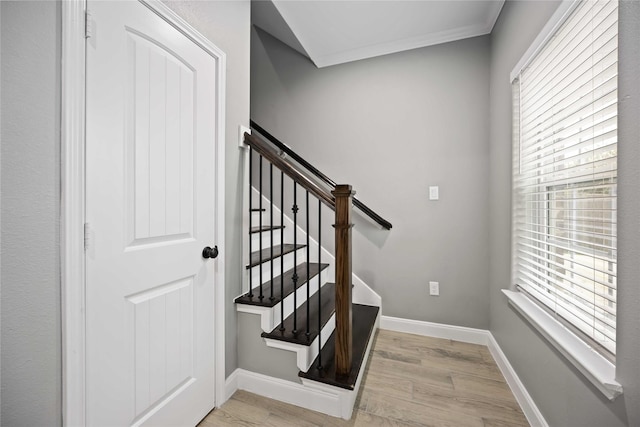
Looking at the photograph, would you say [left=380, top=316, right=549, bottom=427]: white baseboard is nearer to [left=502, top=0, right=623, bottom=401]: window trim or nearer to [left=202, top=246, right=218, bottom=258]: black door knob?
[left=502, top=0, right=623, bottom=401]: window trim

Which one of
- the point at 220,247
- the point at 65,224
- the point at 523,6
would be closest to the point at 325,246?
the point at 220,247

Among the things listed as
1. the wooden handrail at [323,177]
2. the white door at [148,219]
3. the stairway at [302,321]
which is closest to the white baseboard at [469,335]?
the stairway at [302,321]

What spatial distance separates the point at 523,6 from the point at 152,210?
2278 mm

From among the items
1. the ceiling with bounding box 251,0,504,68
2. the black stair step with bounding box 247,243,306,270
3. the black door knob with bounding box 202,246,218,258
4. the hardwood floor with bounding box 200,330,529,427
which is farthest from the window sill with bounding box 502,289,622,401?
the ceiling with bounding box 251,0,504,68

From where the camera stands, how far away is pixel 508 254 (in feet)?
5.87

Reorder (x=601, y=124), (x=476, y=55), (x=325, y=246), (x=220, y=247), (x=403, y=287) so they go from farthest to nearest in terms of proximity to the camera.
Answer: (x=325, y=246) < (x=403, y=287) < (x=476, y=55) < (x=220, y=247) < (x=601, y=124)

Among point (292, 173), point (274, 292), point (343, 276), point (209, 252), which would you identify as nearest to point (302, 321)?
point (274, 292)

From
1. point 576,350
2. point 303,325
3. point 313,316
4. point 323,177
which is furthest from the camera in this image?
point 323,177

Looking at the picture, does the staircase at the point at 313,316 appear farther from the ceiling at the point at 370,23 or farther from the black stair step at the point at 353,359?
the ceiling at the point at 370,23

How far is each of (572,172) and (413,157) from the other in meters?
1.25

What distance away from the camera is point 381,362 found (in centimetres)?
191

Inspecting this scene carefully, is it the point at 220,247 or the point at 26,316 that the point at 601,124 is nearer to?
the point at 220,247

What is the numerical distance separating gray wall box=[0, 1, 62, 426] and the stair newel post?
110 centimetres

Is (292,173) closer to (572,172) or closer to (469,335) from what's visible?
(572,172)
